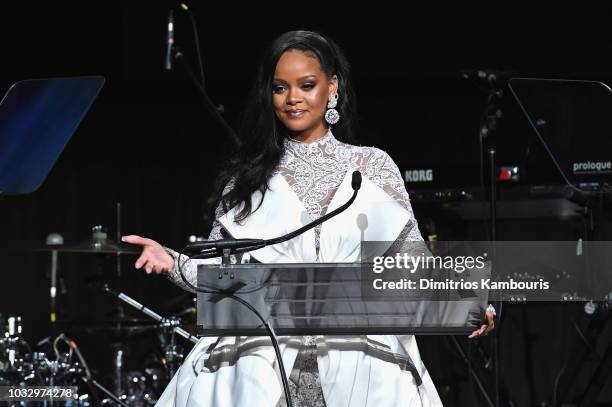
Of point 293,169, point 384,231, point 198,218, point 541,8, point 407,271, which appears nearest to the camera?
point 407,271

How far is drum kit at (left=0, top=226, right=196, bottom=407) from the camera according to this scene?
4.60 metres

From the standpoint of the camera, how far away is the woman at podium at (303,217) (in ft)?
7.12

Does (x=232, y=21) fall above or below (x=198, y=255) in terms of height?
above

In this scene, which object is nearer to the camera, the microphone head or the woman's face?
the microphone head

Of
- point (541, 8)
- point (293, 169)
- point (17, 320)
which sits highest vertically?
point (541, 8)

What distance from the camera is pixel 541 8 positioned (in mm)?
5258

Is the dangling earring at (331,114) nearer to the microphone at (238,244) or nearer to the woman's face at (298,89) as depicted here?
the woman's face at (298,89)

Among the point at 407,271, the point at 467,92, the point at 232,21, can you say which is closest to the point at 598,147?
the point at 407,271

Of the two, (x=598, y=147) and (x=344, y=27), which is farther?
(x=344, y=27)

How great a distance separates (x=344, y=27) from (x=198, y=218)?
151 centimetres

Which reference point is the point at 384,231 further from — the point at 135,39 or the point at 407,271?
the point at 135,39

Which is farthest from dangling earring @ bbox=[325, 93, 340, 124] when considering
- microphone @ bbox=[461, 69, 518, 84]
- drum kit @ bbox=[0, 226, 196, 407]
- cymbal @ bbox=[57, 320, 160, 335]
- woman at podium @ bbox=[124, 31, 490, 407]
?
cymbal @ bbox=[57, 320, 160, 335]

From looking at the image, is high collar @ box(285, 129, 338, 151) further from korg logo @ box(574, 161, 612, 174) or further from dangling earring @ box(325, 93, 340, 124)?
korg logo @ box(574, 161, 612, 174)

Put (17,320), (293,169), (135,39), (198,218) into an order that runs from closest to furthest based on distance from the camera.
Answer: (293,169) < (17,320) < (135,39) < (198,218)
